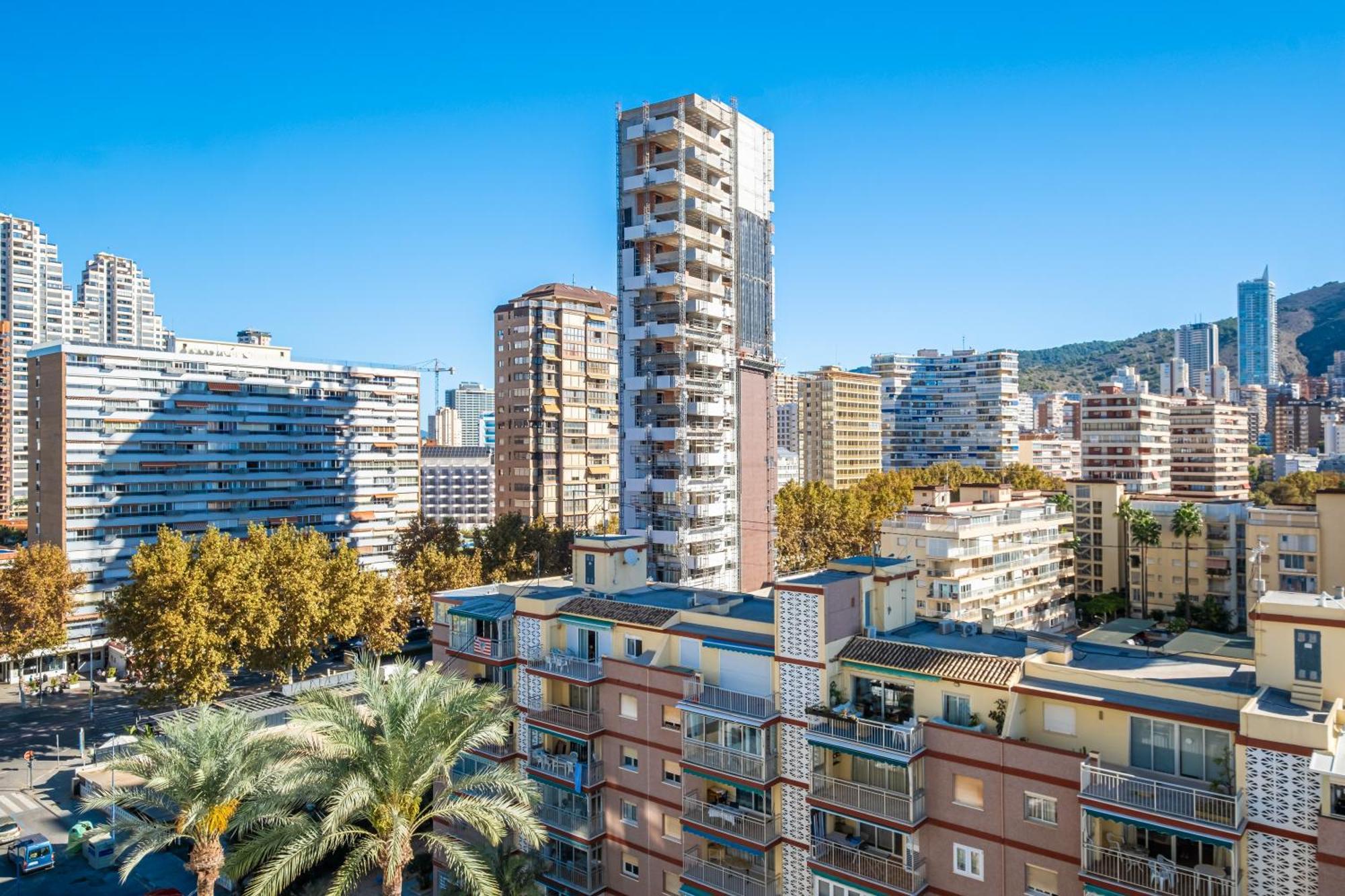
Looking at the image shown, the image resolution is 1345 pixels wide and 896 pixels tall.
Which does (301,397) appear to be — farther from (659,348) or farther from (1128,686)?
(1128,686)

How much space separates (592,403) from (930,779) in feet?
263

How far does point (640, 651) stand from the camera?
28.3 meters

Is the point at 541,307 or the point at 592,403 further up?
the point at 541,307

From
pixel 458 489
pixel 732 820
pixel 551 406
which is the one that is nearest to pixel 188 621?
pixel 732 820

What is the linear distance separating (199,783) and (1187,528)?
7454 centimetres

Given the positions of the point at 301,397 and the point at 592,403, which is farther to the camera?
the point at 592,403

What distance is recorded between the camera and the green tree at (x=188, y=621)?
1784 inches

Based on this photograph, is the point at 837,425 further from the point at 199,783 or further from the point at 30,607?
the point at 199,783

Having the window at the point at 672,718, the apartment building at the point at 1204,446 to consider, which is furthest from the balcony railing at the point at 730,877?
the apartment building at the point at 1204,446

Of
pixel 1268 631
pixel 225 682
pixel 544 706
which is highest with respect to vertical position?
pixel 1268 631

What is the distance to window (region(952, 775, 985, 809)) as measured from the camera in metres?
21.0

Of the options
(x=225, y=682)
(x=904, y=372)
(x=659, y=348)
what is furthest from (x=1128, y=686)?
(x=904, y=372)

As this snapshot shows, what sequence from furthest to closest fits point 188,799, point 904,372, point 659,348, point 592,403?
point 904,372 < point 592,403 < point 659,348 < point 188,799

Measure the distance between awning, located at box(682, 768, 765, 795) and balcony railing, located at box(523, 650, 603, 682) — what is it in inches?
185
